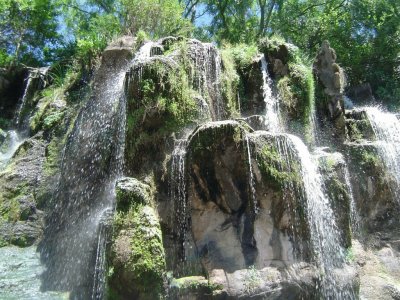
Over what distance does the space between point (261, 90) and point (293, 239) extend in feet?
19.1

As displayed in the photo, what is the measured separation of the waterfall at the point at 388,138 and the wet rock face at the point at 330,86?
3.73ft

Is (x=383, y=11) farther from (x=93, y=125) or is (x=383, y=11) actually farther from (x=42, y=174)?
(x=42, y=174)

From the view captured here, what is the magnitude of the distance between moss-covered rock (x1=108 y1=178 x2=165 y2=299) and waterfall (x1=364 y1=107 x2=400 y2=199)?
7200mm

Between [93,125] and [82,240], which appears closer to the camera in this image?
[82,240]

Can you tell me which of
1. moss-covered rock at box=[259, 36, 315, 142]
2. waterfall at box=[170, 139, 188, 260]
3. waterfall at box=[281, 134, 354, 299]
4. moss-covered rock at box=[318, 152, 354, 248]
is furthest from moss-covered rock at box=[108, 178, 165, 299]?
moss-covered rock at box=[259, 36, 315, 142]

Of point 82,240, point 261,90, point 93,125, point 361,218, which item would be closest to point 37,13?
point 93,125

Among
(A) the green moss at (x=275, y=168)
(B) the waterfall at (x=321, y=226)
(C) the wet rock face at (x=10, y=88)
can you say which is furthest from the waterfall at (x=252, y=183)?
(C) the wet rock face at (x=10, y=88)

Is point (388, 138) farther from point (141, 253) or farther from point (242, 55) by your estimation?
point (141, 253)

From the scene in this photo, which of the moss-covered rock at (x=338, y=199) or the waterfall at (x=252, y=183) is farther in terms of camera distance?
the moss-covered rock at (x=338, y=199)

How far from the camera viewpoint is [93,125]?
11.7 meters

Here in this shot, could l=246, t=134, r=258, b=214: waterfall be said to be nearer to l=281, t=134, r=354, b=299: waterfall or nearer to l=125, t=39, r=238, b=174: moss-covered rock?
l=281, t=134, r=354, b=299: waterfall

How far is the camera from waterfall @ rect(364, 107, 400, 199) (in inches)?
458

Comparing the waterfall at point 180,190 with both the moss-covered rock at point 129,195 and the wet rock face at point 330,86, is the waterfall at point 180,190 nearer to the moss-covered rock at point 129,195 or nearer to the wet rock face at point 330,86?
the moss-covered rock at point 129,195

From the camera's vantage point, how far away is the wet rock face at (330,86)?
504 inches
